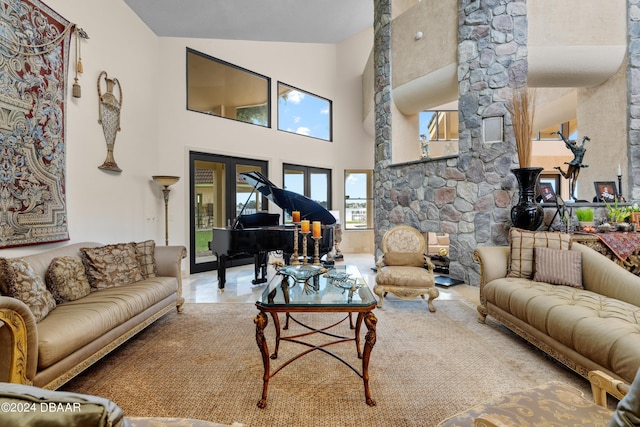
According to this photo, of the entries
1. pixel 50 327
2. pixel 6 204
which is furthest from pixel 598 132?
pixel 6 204

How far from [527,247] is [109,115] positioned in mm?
4839

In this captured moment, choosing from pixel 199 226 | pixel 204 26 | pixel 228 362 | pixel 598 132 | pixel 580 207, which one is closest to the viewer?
pixel 228 362

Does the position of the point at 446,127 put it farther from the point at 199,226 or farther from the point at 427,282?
the point at 199,226

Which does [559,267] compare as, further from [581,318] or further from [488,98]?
[488,98]

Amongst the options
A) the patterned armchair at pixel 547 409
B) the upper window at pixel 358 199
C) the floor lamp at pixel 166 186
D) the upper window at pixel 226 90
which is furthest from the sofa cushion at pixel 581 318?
the upper window at pixel 226 90

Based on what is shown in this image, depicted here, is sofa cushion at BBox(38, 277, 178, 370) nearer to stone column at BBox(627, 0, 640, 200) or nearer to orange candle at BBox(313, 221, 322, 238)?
orange candle at BBox(313, 221, 322, 238)

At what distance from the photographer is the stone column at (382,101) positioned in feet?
18.2

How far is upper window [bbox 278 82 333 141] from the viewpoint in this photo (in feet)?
21.8

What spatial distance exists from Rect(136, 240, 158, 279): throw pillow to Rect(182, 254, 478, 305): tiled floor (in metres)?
0.79

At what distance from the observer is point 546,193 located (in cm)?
418

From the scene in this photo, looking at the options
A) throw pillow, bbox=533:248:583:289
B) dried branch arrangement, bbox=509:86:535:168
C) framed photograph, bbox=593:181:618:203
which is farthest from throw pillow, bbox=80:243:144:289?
framed photograph, bbox=593:181:618:203

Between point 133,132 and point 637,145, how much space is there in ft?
22.6

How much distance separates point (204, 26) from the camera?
4930 millimetres

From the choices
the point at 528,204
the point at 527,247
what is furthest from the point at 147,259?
the point at 528,204
